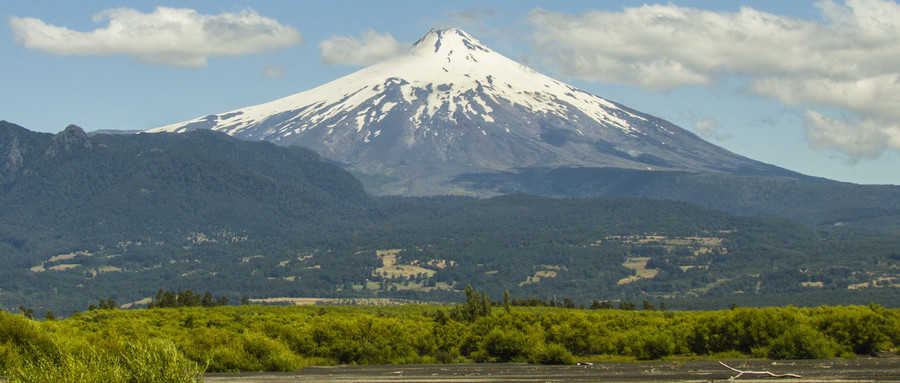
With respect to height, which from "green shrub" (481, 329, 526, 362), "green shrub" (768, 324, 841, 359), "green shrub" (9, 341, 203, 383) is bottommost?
"green shrub" (481, 329, 526, 362)

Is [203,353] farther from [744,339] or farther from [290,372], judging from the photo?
[744,339]

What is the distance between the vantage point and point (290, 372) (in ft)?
290

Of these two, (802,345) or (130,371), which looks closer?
(130,371)

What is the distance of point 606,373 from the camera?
250 ft

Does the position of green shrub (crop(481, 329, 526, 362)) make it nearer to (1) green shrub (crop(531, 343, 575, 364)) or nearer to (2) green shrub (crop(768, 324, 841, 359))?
(1) green shrub (crop(531, 343, 575, 364))

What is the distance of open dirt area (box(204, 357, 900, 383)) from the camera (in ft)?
226

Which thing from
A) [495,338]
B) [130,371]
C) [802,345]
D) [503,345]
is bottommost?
[503,345]

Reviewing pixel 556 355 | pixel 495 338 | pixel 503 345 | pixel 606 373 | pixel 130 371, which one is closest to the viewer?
pixel 130 371

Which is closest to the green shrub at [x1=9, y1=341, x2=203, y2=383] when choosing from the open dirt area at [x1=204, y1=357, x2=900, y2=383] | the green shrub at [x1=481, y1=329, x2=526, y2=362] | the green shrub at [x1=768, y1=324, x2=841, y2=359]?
the open dirt area at [x1=204, y1=357, x2=900, y2=383]

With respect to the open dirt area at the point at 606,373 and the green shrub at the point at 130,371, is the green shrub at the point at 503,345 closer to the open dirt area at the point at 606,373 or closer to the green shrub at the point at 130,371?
the open dirt area at the point at 606,373

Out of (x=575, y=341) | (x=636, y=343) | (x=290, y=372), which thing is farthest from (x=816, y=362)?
(x=290, y=372)

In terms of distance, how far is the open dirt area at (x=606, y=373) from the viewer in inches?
2717

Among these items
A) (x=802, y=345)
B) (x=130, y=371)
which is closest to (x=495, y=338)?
(x=802, y=345)

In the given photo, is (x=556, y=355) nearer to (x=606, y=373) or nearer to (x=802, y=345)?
(x=606, y=373)
